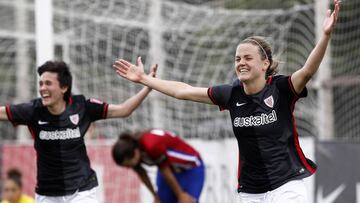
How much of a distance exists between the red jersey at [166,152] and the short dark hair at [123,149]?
0.15m

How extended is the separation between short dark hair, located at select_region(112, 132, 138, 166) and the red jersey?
0.15 m

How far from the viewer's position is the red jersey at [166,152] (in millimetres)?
9359

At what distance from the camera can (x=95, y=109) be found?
785 centimetres

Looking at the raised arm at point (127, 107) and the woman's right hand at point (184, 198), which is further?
the woman's right hand at point (184, 198)

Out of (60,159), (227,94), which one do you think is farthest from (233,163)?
(227,94)

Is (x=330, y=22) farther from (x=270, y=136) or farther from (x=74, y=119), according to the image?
(x=74, y=119)

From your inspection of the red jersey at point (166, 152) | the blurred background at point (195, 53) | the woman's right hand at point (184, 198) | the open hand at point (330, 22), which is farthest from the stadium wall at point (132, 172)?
the open hand at point (330, 22)

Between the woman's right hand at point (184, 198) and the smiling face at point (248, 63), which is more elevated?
the smiling face at point (248, 63)

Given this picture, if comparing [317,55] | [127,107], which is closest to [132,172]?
[127,107]

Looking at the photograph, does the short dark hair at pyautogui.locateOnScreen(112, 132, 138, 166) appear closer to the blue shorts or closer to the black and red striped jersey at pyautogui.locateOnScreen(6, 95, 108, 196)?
the blue shorts

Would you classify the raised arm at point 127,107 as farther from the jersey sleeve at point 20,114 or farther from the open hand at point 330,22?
the open hand at point 330,22

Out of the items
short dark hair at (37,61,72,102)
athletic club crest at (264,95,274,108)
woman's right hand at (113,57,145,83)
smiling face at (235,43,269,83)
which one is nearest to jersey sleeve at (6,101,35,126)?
short dark hair at (37,61,72,102)

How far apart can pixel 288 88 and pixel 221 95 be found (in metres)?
0.55

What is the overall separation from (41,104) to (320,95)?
426cm
